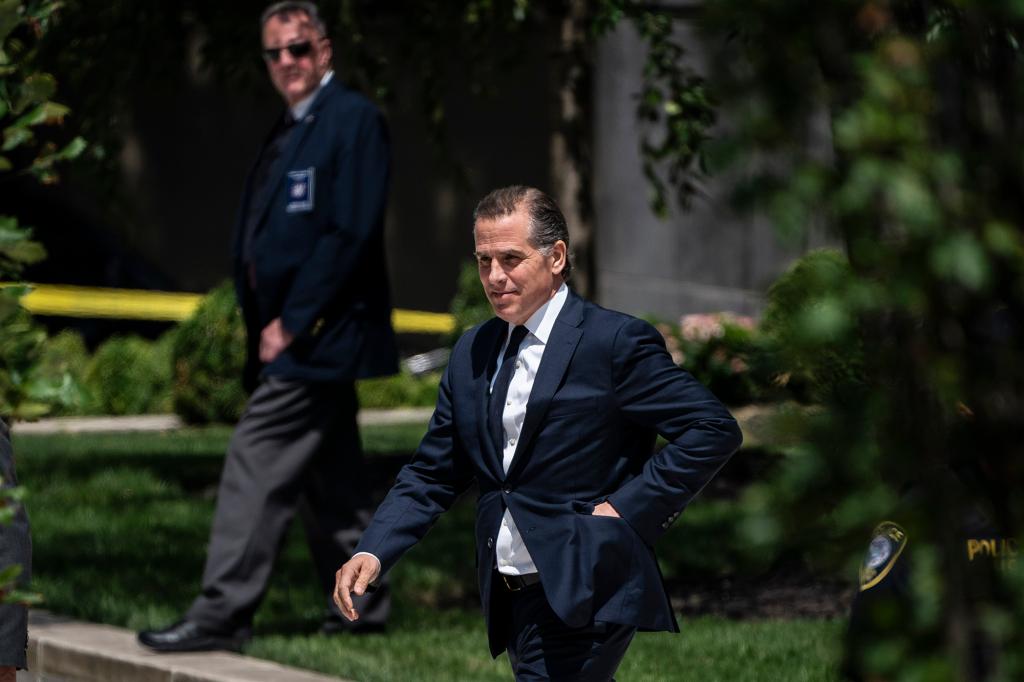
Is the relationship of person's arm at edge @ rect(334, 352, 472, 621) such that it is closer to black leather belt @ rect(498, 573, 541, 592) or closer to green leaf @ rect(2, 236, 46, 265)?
black leather belt @ rect(498, 573, 541, 592)

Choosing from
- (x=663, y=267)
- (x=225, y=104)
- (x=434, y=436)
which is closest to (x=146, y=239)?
(x=225, y=104)

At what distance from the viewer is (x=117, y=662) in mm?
6297

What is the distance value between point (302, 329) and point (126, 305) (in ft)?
42.0

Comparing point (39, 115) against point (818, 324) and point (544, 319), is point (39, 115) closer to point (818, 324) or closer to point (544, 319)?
point (544, 319)

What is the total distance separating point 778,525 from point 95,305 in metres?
17.4

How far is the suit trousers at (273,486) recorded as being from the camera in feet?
21.2

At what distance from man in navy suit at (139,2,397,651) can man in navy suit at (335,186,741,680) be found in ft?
7.26

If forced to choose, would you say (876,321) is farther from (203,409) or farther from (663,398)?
(203,409)

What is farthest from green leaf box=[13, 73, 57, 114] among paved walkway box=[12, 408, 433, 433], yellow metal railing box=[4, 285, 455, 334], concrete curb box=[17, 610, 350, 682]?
yellow metal railing box=[4, 285, 455, 334]

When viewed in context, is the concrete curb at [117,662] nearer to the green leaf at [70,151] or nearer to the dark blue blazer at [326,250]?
the dark blue blazer at [326,250]

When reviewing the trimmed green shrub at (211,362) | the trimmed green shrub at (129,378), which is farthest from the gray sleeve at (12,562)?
the trimmed green shrub at (129,378)

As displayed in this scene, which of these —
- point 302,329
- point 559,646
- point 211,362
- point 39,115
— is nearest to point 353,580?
point 559,646

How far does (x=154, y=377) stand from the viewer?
53.1ft

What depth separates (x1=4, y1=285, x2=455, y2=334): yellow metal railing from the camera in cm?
1830
